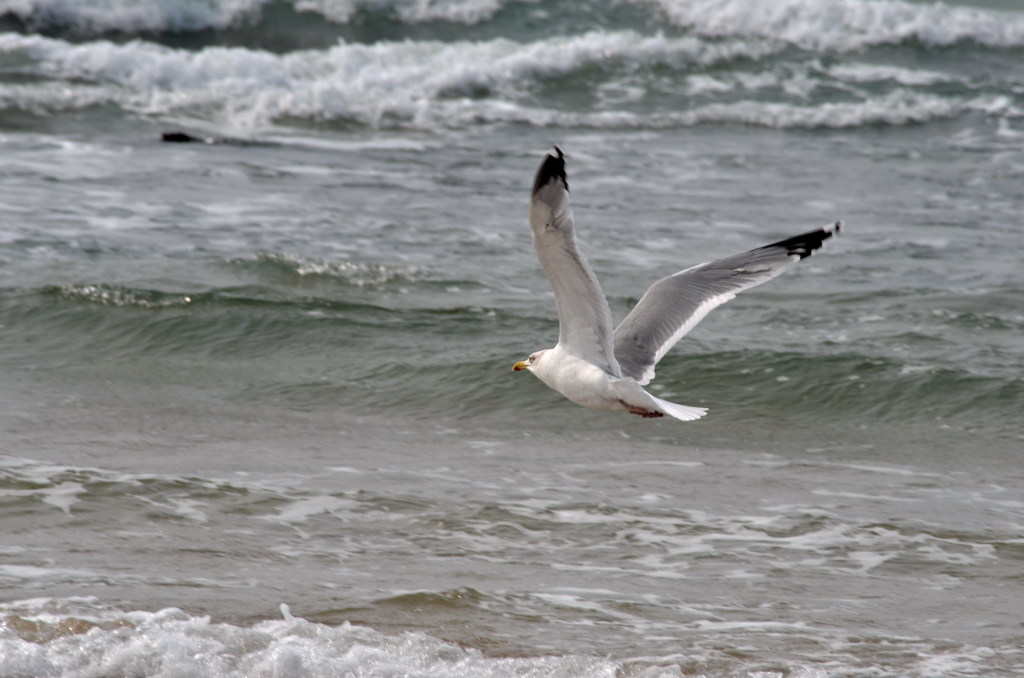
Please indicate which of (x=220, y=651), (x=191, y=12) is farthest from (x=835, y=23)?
(x=220, y=651)

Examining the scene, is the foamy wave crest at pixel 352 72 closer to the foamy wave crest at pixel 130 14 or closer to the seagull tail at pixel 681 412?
the foamy wave crest at pixel 130 14

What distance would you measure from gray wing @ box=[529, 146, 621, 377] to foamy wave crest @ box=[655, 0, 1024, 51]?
1313 centimetres

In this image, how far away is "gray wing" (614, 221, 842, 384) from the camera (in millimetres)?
5750

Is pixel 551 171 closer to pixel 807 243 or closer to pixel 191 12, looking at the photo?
pixel 807 243

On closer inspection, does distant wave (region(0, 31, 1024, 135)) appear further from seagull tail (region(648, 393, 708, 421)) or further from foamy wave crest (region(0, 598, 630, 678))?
foamy wave crest (region(0, 598, 630, 678))

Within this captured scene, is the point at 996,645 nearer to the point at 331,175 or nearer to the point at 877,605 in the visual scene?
the point at 877,605

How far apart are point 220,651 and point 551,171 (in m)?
1.94

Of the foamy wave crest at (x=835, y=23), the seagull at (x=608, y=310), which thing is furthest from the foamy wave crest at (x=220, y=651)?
the foamy wave crest at (x=835, y=23)

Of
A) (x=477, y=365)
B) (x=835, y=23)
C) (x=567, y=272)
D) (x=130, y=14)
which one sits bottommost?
(x=477, y=365)

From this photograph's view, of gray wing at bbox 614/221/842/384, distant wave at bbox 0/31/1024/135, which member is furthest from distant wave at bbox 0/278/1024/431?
distant wave at bbox 0/31/1024/135

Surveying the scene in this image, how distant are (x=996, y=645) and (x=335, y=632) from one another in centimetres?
221

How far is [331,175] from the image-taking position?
12.2 metres

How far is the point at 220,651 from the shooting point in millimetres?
4285

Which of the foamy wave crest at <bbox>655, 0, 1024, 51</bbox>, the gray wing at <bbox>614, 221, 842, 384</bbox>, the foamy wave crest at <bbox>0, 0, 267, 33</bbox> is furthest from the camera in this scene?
the foamy wave crest at <bbox>655, 0, 1024, 51</bbox>
